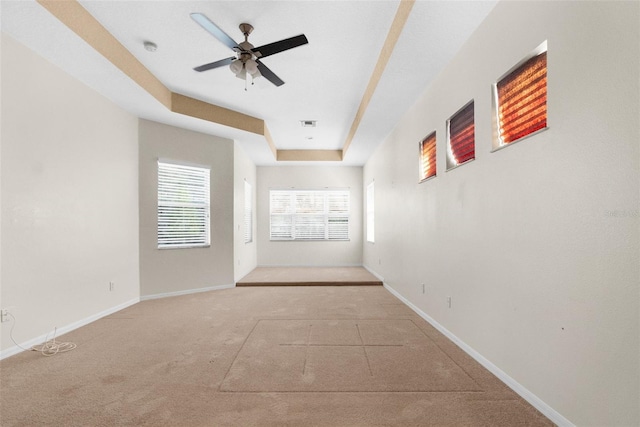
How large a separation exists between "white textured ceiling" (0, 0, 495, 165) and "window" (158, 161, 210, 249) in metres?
0.82

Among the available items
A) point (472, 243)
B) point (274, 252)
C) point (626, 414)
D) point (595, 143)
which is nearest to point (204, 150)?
point (274, 252)

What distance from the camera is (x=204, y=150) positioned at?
5426 mm

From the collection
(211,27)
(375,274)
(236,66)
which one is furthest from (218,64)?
(375,274)

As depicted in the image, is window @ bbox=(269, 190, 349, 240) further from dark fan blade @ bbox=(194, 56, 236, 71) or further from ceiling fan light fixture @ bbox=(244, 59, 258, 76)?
ceiling fan light fixture @ bbox=(244, 59, 258, 76)

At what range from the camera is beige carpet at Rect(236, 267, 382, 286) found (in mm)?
5957

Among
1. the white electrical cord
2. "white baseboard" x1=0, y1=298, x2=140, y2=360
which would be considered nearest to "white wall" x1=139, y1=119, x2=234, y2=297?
"white baseboard" x1=0, y1=298, x2=140, y2=360

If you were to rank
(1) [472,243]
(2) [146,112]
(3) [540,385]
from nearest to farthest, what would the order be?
(3) [540,385] → (1) [472,243] → (2) [146,112]

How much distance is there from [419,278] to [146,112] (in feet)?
14.6

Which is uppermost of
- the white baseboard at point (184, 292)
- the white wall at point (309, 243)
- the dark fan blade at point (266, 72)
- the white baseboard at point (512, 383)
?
the dark fan blade at point (266, 72)

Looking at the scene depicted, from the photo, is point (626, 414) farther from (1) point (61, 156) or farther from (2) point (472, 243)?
(1) point (61, 156)

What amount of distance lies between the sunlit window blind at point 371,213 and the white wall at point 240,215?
288cm

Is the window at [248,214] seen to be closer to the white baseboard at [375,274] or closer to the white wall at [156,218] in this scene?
the white wall at [156,218]

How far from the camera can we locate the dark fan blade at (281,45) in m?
A: 2.57

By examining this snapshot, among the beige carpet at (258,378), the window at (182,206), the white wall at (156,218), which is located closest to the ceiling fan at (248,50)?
the white wall at (156,218)
